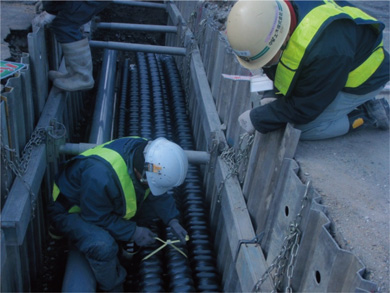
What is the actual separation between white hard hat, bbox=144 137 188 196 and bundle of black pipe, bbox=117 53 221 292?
36.2 inches

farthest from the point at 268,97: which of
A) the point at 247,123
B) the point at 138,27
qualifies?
the point at 138,27

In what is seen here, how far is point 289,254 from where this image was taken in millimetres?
3229

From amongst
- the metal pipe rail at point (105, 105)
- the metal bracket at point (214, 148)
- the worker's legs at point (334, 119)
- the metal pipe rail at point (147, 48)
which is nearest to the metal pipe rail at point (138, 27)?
the metal pipe rail at point (105, 105)

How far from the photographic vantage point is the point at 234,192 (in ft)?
15.0

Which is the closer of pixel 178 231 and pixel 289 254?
pixel 289 254

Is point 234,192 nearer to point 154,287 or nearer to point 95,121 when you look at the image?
point 154,287

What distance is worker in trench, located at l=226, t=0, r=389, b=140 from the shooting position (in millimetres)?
3238

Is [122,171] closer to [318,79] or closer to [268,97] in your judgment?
[268,97]

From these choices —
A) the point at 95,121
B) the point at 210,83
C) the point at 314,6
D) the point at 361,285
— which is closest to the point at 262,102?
the point at 314,6

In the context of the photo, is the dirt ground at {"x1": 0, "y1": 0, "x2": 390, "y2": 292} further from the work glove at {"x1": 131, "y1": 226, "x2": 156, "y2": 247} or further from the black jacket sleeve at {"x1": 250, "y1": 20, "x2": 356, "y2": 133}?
the work glove at {"x1": 131, "y1": 226, "x2": 156, "y2": 247}

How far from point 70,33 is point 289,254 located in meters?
4.36

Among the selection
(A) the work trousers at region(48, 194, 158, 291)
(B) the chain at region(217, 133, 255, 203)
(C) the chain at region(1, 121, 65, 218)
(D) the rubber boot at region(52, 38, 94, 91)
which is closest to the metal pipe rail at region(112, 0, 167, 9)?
(D) the rubber boot at region(52, 38, 94, 91)

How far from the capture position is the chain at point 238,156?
4435 millimetres

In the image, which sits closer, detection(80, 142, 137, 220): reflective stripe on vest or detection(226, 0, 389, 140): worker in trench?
detection(226, 0, 389, 140): worker in trench
